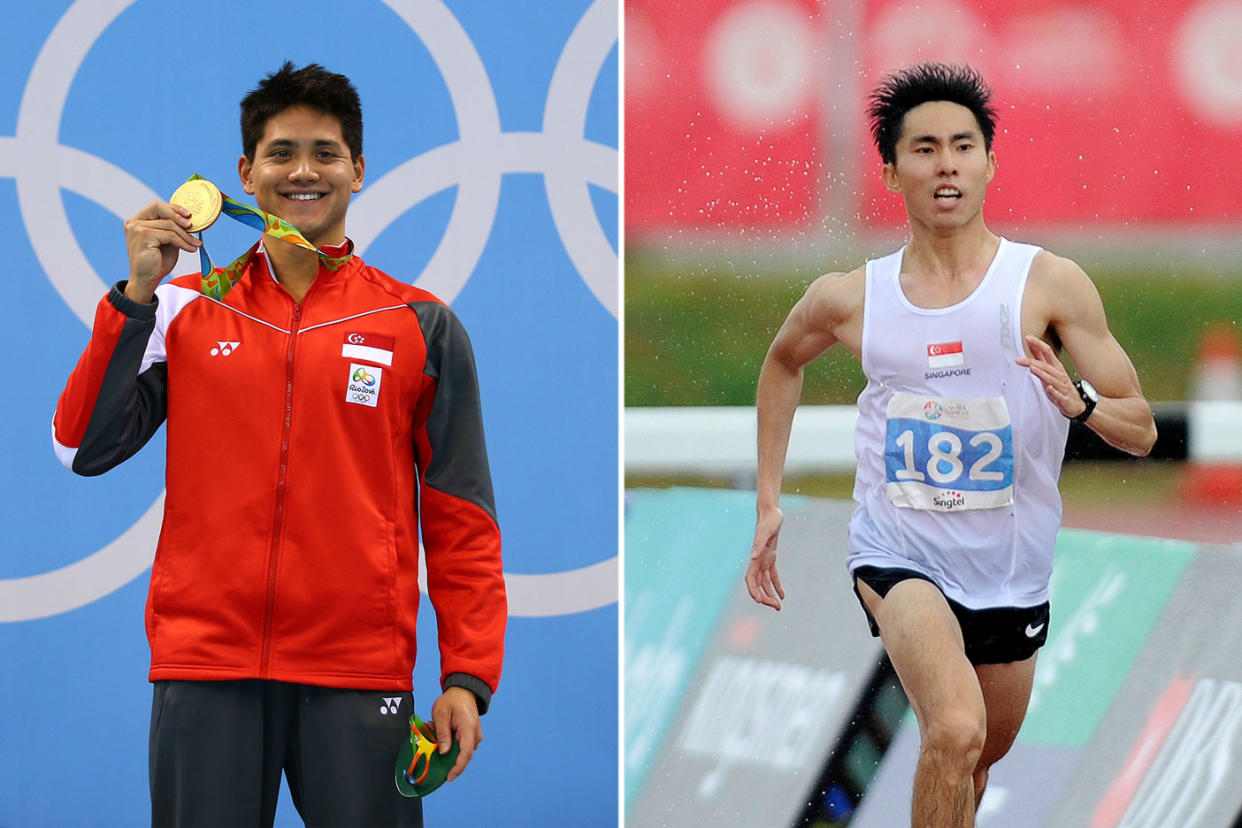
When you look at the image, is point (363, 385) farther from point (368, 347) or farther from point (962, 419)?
point (962, 419)

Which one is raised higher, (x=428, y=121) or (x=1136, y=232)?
(x=428, y=121)

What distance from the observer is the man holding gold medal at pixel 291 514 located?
102 inches

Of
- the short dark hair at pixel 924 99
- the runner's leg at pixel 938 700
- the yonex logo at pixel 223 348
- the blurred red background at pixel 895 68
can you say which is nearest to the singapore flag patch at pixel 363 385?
the yonex logo at pixel 223 348

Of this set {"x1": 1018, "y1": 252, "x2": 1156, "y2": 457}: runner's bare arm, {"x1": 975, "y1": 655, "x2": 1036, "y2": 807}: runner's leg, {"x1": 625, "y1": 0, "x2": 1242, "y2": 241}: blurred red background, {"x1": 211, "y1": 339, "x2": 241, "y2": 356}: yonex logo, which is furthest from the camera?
{"x1": 625, "y1": 0, "x2": 1242, "y2": 241}: blurred red background

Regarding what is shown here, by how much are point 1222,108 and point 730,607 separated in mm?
2217

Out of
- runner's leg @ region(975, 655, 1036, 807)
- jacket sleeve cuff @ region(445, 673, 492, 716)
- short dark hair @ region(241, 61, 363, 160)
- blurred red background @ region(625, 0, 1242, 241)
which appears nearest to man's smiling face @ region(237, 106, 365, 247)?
short dark hair @ region(241, 61, 363, 160)

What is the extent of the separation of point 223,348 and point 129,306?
0.68 feet

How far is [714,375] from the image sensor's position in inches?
181

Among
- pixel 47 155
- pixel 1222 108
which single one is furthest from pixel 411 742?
pixel 1222 108

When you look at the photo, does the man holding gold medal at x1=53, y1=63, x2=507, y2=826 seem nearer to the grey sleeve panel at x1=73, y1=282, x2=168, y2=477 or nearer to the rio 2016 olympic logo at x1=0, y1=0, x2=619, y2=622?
A: the grey sleeve panel at x1=73, y1=282, x2=168, y2=477

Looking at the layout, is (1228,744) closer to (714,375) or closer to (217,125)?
(714,375)

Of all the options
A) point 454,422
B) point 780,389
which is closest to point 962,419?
point 780,389

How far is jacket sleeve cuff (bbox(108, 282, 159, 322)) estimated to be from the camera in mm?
2557

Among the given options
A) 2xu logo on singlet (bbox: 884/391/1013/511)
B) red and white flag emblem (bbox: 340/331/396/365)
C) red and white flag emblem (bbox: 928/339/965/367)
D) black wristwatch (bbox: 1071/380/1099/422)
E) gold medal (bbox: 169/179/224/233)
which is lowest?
2xu logo on singlet (bbox: 884/391/1013/511)
